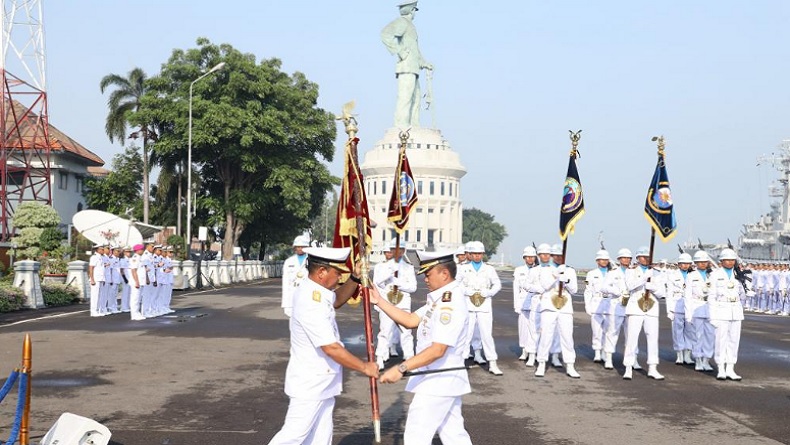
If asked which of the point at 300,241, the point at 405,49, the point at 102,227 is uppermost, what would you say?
the point at 405,49

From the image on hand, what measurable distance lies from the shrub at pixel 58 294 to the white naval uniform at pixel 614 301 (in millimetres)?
16720

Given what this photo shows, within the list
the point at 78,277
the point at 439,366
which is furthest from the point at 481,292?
the point at 78,277

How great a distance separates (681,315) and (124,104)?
40.7 metres

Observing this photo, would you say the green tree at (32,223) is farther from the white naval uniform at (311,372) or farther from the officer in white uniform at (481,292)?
the white naval uniform at (311,372)

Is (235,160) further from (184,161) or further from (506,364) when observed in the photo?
(506,364)

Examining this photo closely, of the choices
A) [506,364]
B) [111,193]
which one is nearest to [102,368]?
[506,364]

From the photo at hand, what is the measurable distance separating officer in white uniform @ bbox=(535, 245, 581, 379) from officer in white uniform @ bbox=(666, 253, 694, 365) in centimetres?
256

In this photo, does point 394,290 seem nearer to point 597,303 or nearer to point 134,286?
point 597,303

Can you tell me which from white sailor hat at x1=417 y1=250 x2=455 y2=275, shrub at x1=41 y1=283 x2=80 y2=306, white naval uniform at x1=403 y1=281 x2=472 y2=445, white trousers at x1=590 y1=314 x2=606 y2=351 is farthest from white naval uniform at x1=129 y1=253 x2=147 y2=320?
white naval uniform at x1=403 y1=281 x2=472 y2=445

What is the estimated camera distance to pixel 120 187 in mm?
52688

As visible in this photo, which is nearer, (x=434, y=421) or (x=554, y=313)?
(x=434, y=421)

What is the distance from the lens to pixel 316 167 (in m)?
48.6

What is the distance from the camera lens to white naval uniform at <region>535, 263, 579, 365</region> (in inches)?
502

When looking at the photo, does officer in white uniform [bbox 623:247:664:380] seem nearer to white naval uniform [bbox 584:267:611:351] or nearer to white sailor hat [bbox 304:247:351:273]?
white naval uniform [bbox 584:267:611:351]
